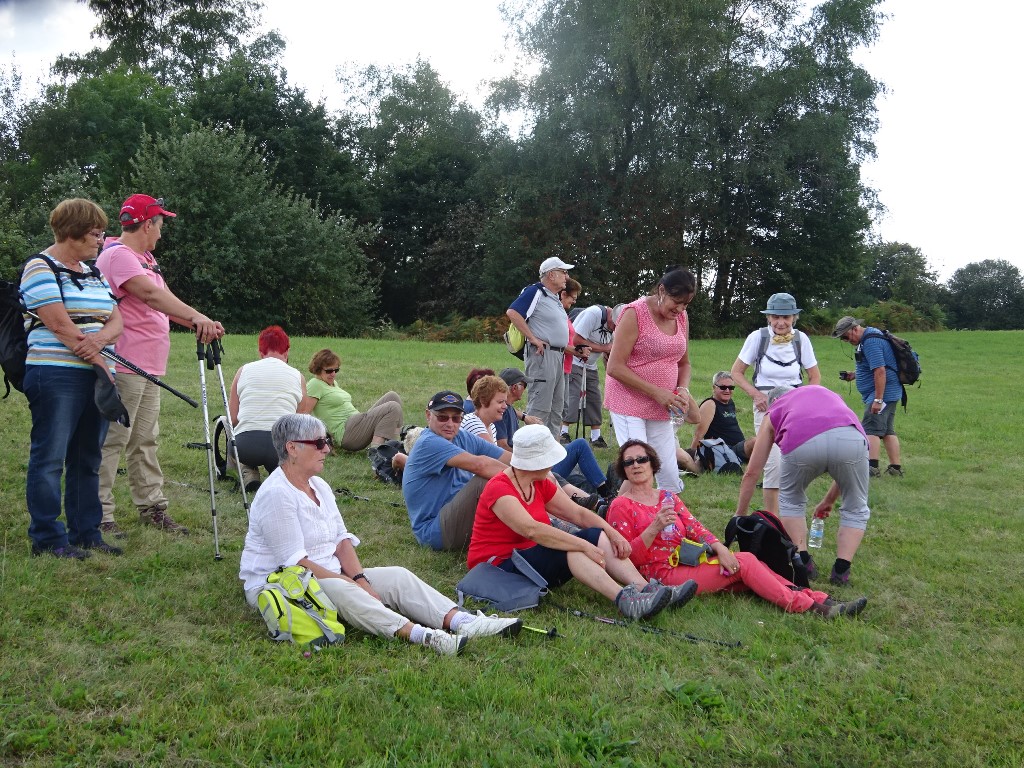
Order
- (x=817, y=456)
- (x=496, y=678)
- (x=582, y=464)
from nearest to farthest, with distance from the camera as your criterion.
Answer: (x=496, y=678)
(x=817, y=456)
(x=582, y=464)

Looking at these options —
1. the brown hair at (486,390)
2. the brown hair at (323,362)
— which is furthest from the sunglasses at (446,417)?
the brown hair at (323,362)

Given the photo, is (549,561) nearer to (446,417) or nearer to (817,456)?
(446,417)

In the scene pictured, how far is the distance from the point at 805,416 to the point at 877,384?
15.2 ft

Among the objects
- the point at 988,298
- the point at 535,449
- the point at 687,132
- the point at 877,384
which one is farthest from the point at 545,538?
the point at 988,298

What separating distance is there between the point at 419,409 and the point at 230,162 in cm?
1627

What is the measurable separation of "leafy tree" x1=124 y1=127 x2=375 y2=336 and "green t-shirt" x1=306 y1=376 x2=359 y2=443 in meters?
16.8

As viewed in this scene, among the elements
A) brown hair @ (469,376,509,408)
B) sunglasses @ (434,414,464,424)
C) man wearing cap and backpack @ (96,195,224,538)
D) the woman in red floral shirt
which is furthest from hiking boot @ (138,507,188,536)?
the woman in red floral shirt

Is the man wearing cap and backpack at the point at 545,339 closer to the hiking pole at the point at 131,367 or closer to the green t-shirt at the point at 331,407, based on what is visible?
the green t-shirt at the point at 331,407

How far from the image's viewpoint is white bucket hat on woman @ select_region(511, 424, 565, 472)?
5.15m

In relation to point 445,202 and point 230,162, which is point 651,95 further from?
point 230,162

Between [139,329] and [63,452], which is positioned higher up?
[139,329]

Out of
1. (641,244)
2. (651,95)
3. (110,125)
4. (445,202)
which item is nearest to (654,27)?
(651,95)

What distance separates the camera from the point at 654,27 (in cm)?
2948

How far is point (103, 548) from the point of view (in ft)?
17.6
